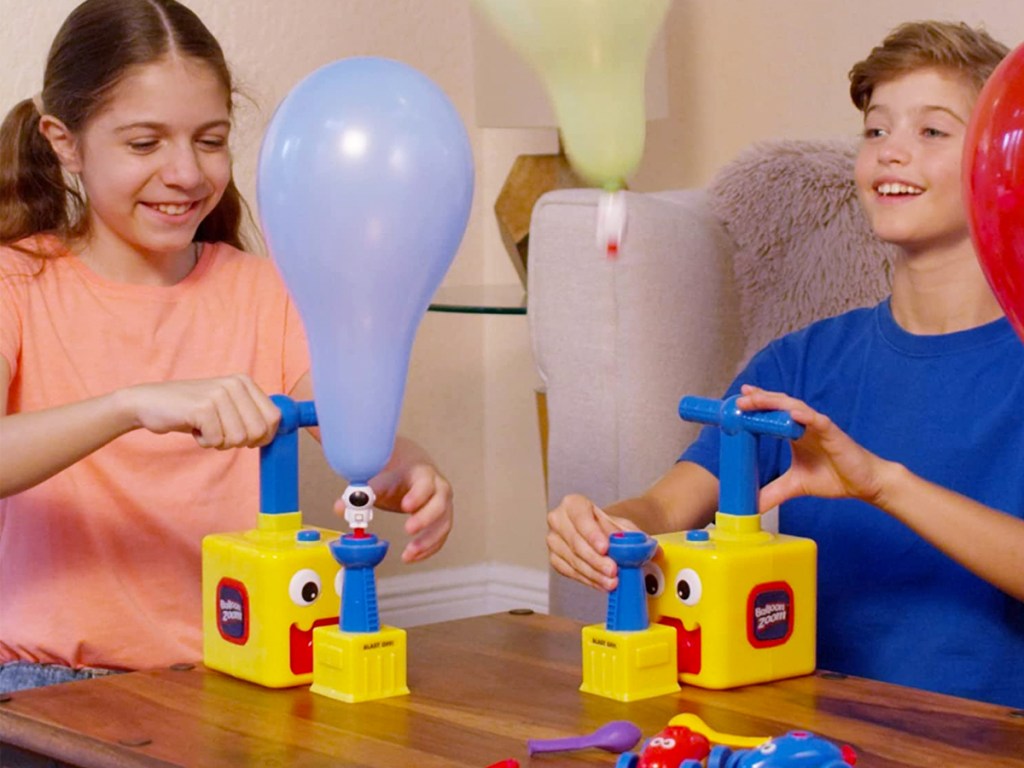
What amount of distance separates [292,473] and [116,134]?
1.40ft

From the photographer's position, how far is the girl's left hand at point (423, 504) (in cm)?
123

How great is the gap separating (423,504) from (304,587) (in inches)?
6.2

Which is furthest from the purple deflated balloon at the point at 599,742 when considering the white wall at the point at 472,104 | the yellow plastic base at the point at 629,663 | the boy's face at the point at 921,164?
Answer: the white wall at the point at 472,104

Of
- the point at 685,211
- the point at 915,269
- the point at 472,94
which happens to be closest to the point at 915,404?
the point at 915,269

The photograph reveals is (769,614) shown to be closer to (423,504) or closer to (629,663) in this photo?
(629,663)

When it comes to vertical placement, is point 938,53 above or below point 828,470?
above

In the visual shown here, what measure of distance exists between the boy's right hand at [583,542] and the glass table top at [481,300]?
85 centimetres

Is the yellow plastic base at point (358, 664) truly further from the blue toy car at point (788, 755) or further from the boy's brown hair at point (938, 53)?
the boy's brown hair at point (938, 53)

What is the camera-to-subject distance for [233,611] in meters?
1.15

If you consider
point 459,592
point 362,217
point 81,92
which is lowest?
point 459,592

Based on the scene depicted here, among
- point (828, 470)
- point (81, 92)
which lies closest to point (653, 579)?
point (828, 470)

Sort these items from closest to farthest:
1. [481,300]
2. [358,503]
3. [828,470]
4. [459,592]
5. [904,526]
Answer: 1. [358,503]
2. [828,470]
3. [904,526]
4. [481,300]
5. [459,592]

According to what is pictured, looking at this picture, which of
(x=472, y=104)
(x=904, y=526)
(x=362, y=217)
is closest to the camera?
(x=362, y=217)

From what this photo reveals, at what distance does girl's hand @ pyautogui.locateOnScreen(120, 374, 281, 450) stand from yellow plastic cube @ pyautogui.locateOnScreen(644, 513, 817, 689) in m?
0.30
